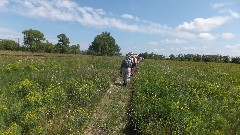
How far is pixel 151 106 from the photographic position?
971 centimetres

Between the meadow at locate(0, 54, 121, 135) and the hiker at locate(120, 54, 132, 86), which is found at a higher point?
the hiker at locate(120, 54, 132, 86)

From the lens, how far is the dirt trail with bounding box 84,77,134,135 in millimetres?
9406

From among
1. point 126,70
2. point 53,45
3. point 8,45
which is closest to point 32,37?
point 53,45

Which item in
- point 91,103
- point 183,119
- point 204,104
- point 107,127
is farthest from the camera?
point 91,103

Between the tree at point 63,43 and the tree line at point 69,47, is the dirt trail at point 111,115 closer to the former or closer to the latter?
the tree line at point 69,47

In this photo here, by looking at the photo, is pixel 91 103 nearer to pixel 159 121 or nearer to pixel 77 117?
pixel 77 117

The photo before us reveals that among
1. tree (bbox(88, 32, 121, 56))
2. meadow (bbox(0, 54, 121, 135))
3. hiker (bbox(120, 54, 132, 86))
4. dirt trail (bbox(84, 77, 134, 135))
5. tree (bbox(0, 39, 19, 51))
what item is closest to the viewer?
meadow (bbox(0, 54, 121, 135))

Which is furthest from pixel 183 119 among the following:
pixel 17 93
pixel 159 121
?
pixel 17 93

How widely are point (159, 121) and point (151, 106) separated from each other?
114 cm

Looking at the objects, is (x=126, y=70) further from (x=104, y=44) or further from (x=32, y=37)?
(x=104, y=44)

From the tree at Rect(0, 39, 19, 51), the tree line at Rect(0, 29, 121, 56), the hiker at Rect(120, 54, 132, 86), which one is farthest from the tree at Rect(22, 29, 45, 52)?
the hiker at Rect(120, 54, 132, 86)

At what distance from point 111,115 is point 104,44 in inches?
4733

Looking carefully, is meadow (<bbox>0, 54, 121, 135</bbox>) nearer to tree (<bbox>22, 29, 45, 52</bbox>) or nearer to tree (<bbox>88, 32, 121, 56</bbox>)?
tree (<bbox>22, 29, 45, 52</bbox>)

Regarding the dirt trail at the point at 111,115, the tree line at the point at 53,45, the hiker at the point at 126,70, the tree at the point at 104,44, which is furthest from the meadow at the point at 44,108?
the tree at the point at 104,44
